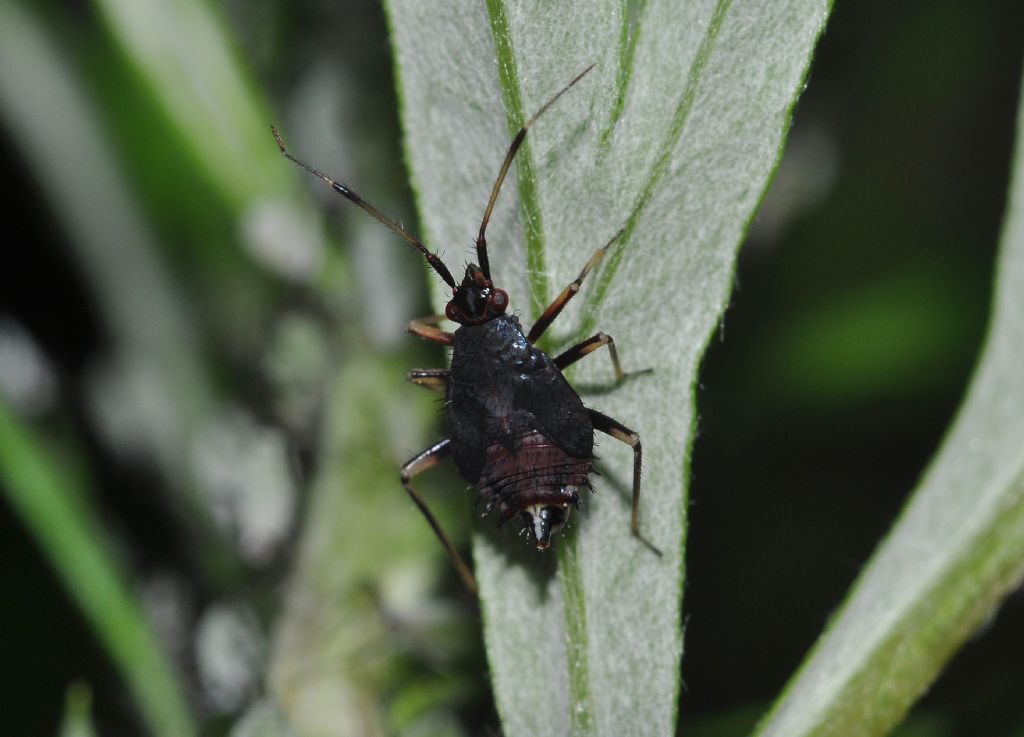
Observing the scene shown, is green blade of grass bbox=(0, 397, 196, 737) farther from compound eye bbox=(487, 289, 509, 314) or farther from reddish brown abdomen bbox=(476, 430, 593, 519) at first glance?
compound eye bbox=(487, 289, 509, 314)

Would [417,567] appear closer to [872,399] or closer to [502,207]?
[502,207]

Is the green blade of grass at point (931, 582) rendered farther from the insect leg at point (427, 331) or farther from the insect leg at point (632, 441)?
the insect leg at point (427, 331)

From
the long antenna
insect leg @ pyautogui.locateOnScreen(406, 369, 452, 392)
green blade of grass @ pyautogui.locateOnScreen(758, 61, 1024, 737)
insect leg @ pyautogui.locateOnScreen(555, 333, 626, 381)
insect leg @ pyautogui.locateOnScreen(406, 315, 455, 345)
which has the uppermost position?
the long antenna

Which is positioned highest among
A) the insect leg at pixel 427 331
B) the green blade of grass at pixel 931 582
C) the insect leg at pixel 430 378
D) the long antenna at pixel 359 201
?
the long antenna at pixel 359 201

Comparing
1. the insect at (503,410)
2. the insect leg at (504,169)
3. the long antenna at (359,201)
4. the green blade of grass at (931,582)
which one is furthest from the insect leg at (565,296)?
the green blade of grass at (931,582)

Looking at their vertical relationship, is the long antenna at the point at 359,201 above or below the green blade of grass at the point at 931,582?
above

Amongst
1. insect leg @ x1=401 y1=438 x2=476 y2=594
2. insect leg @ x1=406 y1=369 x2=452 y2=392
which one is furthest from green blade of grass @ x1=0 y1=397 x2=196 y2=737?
insect leg @ x1=406 y1=369 x2=452 y2=392

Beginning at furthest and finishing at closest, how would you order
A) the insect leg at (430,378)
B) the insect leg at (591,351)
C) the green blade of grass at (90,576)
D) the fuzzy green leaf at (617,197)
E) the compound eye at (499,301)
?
the insect leg at (430,378) < the compound eye at (499,301) < the green blade of grass at (90,576) < the insect leg at (591,351) < the fuzzy green leaf at (617,197)

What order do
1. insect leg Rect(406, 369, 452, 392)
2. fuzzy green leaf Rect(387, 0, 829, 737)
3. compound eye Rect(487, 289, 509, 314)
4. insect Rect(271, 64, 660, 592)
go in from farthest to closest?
insect leg Rect(406, 369, 452, 392) → compound eye Rect(487, 289, 509, 314) → insect Rect(271, 64, 660, 592) → fuzzy green leaf Rect(387, 0, 829, 737)
